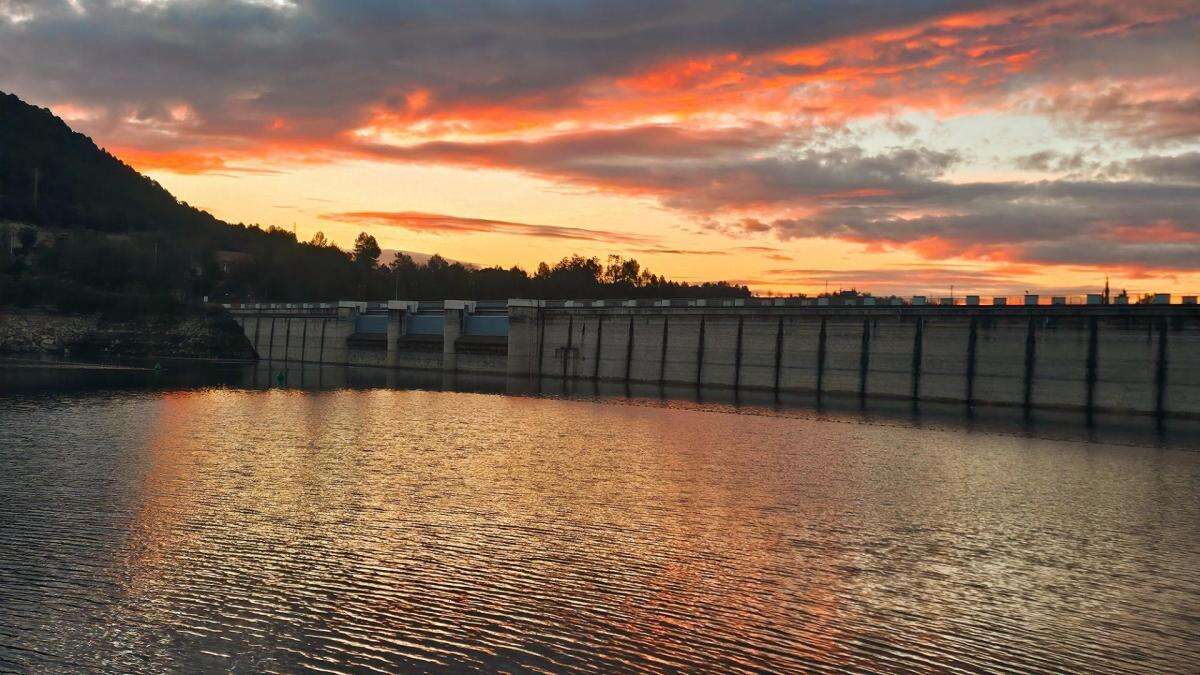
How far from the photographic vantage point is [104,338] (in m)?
188

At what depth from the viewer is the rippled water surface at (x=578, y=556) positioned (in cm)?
2252

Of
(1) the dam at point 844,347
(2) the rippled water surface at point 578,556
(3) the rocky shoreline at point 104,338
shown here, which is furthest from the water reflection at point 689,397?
(3) the rocky shoreline at point 104,338

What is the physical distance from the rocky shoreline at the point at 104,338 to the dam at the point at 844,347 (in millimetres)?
45257

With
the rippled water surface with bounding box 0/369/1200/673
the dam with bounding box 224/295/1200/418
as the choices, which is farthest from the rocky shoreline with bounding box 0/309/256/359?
the rippled water surface with bounding box 0/369/1200/673

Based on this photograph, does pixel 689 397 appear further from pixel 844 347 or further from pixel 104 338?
pixel 104 338

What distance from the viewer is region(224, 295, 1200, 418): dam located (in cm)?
8638

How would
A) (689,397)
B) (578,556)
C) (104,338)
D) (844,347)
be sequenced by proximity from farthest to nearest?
(104,338) → (844,347) → (689,397) → (578,556)

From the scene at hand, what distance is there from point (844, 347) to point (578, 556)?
3223 inches

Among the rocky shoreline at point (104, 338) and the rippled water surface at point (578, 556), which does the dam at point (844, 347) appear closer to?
the rippled water surface at point (578, 556)

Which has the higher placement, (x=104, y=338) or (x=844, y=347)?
(x=844, y=347)

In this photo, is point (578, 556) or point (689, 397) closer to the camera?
point (578, 556)

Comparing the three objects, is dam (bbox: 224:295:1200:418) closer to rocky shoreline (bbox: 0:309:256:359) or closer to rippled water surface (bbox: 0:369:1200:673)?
rippled water surface (bbox: 0:369:1200:673)

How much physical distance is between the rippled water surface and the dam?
102 ft

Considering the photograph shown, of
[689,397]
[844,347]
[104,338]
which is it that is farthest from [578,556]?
[104,338]
